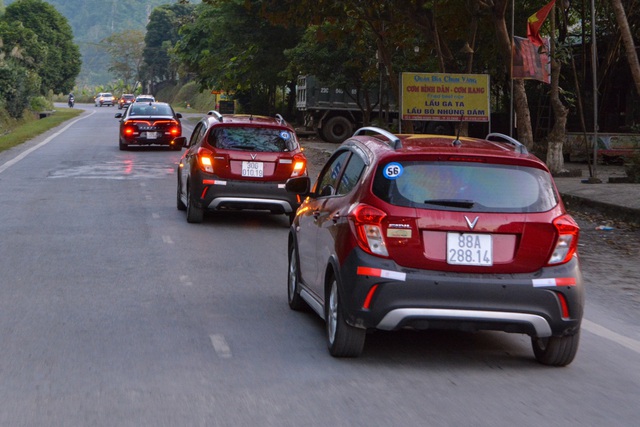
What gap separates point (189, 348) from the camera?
291 inches

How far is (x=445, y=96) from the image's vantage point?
22.5 meters

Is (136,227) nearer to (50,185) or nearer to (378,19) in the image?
(50,185)

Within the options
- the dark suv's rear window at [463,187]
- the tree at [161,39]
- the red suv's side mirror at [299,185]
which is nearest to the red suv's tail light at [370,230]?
the dark suv's rear window at [463,187]

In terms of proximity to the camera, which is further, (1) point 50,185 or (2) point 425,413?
(1) point 50,185

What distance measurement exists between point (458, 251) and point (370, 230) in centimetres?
59

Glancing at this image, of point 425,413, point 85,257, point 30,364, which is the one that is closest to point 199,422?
point 425,413

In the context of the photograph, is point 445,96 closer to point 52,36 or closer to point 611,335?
point 611,335

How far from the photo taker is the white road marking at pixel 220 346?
7.22 m

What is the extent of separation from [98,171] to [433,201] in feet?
61.1

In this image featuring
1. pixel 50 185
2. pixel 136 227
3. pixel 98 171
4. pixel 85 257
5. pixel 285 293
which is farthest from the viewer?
pixel 98 171

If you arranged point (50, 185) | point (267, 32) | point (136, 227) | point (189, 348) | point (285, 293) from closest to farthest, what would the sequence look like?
point (189, 348) → point (285, 293) → point (136, 227) → point (50, 185) → point (267, 32)

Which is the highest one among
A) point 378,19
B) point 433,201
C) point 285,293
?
point 378,19

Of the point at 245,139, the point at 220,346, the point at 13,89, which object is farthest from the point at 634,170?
the point at 13,89

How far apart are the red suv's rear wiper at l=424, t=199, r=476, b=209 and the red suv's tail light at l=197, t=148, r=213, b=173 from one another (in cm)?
827
